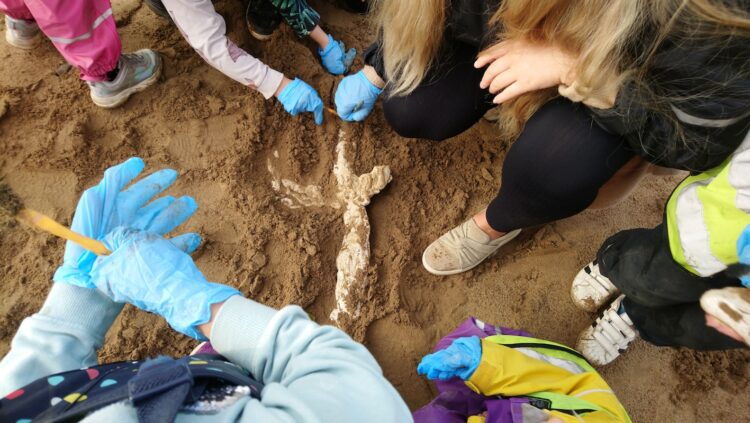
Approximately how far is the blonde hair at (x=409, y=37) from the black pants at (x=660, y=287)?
803 mm

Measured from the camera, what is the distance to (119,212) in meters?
1.06

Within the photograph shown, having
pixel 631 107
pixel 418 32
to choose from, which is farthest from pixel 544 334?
pixel 418 32

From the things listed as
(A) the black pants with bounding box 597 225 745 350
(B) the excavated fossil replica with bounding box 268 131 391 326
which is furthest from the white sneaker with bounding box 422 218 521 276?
(A) the black pants with bounding box 597 225 745 350

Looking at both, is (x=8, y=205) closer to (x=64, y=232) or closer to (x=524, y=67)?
(x=64, y=232)

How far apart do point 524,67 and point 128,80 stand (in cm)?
143

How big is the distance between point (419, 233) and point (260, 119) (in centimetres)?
75

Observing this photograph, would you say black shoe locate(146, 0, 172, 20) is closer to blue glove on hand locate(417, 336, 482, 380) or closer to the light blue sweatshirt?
the light blue sweatshirt

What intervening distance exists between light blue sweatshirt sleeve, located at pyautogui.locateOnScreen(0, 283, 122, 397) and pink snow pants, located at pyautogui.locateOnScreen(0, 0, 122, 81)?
0.97 m

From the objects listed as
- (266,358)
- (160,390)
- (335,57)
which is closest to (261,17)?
(335,57)

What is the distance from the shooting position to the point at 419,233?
158cm

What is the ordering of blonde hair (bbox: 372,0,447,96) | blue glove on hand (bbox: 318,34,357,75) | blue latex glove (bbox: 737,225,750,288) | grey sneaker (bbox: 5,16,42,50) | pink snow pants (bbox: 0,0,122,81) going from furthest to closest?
blue glove on hand (bbox: 318,34,357,75) → grey sneaker (bbox: 5,16,42,50) → pink snow pants (bbox: 0,0,122,81) → blonde hair (bbox: 372,0,447,96) → blue latex glove (bbox: 737,225,750,288)

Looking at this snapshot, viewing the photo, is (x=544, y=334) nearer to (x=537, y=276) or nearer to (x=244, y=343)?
(x=537, y=276)

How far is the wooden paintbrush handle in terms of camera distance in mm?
893

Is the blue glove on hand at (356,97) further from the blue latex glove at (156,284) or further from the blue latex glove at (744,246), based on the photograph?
the blue latex glove at (744,246)
